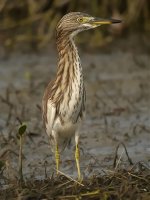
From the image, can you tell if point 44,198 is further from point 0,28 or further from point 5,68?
point 0,28

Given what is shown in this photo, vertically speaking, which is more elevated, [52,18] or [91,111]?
[52,18]

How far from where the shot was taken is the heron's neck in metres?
5.88

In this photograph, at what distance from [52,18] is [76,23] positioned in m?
5.69

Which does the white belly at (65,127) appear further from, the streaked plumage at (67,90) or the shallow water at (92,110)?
the shallow water at (92,110)

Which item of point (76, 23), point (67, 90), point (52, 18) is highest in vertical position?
point (76, 23)

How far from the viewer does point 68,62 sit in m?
5.96

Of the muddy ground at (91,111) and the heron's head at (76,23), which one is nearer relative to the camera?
the heron's head at (76,23)

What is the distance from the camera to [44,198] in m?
5.21

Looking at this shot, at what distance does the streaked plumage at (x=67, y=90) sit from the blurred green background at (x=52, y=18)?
5374mm

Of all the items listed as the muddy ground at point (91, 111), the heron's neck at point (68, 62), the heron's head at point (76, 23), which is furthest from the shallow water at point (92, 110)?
the heron's head at point (76, 23)

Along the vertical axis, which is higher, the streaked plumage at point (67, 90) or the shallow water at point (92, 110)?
the streaked plumage at point (67, 90)

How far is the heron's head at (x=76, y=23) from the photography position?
6.09 metres

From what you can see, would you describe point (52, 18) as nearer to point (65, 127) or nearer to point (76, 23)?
point (76, 23)

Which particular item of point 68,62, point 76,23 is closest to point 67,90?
point 68,62
